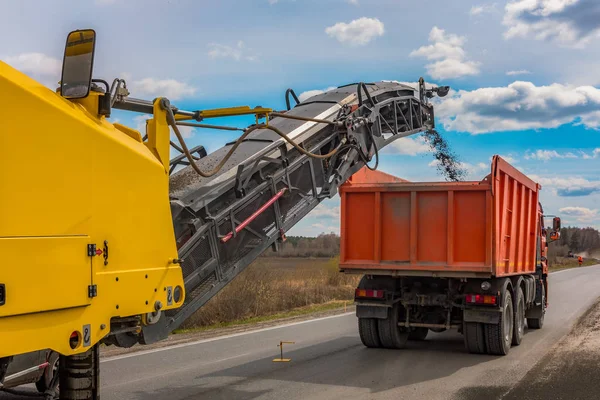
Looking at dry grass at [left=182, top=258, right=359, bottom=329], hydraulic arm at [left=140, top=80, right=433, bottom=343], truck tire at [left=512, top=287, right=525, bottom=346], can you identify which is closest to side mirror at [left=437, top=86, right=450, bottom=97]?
hydraulic arm at [left=140, top=80, right=433, bottom=343]

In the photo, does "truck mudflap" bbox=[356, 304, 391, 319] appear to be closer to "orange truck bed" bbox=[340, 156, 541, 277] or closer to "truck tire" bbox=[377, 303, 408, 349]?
"truck tire" bbox=[377, 303, 408, 349]

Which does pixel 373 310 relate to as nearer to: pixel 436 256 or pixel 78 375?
pixel 436 256

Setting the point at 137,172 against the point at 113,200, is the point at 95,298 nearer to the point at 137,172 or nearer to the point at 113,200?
the point at 113,200

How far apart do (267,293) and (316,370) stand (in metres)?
8.86

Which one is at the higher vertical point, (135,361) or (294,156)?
(294,156)

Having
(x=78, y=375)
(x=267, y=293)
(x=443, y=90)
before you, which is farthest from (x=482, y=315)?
(x=267, y=293)

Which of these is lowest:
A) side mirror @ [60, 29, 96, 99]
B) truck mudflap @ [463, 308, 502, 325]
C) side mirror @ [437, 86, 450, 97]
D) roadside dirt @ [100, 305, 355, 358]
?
roadside dirt @ [100, 305, 355, 358]

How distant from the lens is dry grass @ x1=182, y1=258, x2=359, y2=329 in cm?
1574

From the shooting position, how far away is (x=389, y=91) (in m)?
11.2

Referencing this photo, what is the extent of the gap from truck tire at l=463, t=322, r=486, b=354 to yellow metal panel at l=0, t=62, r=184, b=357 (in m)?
6.12

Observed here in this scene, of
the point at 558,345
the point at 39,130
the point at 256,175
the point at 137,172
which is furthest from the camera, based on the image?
the point at 558,345

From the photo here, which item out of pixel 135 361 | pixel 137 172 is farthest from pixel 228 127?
pixel 135 361

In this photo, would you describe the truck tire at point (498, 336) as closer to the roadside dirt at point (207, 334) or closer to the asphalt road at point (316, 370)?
the asphalt road at point (316, 370)

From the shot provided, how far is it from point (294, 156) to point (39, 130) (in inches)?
185
